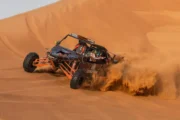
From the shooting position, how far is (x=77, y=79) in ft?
23.9

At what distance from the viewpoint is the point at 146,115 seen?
19.3ft

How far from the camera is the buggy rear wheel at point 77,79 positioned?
729cm

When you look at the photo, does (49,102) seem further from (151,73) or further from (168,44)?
(168,44)

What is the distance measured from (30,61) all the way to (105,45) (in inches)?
211

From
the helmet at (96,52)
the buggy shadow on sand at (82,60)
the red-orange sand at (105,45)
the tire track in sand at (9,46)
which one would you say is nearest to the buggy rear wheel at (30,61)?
the red-orange sand at (105,45)

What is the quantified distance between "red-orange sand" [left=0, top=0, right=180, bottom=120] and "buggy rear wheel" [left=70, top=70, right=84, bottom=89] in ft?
0.41

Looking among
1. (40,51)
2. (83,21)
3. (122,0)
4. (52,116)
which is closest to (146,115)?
(52,116)

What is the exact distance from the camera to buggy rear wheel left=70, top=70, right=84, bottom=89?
7285mm

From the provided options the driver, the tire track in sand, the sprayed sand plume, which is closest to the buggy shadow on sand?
the driver

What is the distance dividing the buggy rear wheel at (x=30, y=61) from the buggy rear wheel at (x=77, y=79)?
155 centimetres

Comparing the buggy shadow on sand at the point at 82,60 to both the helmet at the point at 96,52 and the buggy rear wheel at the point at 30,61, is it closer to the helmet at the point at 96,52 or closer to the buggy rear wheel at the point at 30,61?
the helmet at the point at 96,52

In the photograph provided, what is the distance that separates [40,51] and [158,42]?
3784 mm

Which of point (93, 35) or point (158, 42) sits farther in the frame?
point (93, 35)

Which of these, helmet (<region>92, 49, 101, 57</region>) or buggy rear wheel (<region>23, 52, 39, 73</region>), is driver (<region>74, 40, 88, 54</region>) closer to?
helmet (<region>92, 49, 101, 57</region>)
